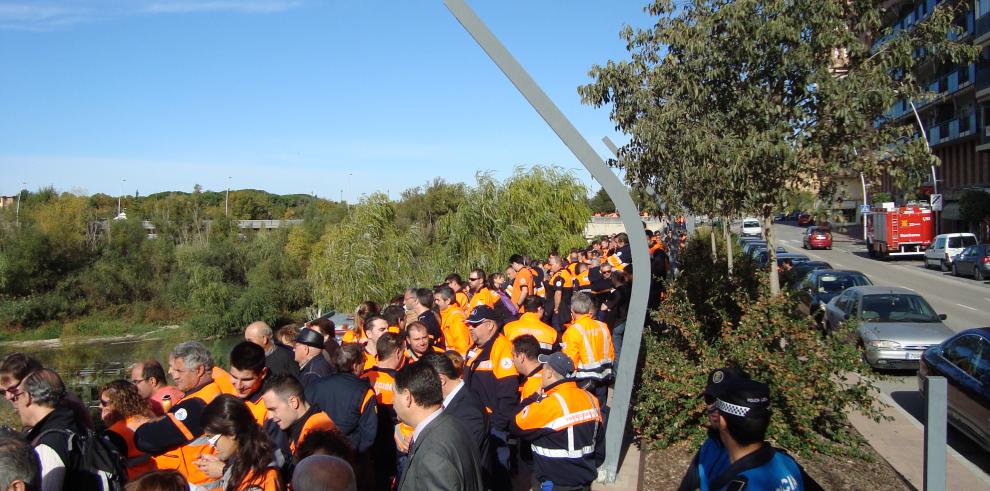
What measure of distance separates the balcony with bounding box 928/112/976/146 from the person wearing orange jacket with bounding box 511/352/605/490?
45.1 meters

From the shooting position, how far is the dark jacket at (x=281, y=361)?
650cm

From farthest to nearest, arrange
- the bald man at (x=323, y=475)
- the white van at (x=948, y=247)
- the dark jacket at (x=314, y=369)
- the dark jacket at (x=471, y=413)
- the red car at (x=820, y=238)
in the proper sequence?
the red car at (x=820, y=238)
the white van at (x=948, y=247)
the dark jacket at (x=314, y=369)
the dark jacket at (x=471, y=413)
the bald man at (x=323, y=475)

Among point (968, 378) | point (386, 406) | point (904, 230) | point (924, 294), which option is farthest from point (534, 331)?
point (904, 230)

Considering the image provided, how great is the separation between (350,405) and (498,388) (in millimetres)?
1665

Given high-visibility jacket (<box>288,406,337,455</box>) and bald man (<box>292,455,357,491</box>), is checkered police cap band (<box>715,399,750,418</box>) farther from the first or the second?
high-visibility jacket (<box>288,406,337,455</box>)

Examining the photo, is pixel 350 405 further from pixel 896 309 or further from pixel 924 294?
pixel 924 294

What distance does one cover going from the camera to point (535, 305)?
841cm

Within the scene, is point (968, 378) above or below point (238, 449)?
below

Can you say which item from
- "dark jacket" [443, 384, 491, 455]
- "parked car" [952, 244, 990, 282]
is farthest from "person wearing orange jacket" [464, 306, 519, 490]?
"parked car" [952, 244, 990, 282]

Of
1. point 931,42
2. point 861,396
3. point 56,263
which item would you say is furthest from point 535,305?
point 56,263

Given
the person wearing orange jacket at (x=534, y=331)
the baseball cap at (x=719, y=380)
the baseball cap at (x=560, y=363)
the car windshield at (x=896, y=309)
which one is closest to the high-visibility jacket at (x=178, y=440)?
the baseball cap at (x=560, y=363)

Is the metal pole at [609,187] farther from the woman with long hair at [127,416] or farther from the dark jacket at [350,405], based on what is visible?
the woman with long hair at [127,416]

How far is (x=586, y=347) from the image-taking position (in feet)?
23.6

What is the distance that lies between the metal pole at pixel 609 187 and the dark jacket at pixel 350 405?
2.46m
